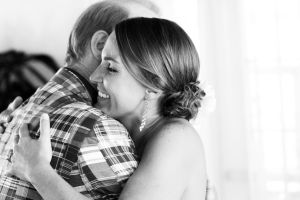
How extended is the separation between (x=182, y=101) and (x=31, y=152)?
521 millimetres

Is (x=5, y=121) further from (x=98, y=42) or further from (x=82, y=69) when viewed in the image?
(x=98, y=42)

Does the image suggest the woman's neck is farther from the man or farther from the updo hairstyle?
the man

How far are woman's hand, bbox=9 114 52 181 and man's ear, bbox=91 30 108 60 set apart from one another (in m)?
0.47

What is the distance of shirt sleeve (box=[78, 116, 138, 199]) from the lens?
115 centimetres

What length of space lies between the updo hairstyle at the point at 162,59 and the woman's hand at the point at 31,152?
338 millimetres

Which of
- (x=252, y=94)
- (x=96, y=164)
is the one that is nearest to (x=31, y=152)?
(x=96, y=164)

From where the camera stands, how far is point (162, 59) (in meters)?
1.38

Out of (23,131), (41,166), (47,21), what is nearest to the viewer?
(41,166)

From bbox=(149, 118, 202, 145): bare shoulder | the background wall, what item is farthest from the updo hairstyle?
the background wall

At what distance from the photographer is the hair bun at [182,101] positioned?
1.46 meters

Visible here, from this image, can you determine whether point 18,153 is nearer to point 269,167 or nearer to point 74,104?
point 74,104

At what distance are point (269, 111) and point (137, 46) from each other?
1.89 metres

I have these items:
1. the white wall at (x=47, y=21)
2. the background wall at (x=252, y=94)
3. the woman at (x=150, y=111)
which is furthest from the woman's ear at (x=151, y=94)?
the background wall at (x=252, y=94)

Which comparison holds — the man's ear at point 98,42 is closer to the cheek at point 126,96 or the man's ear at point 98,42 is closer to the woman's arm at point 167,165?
the cheek at point 126,96
